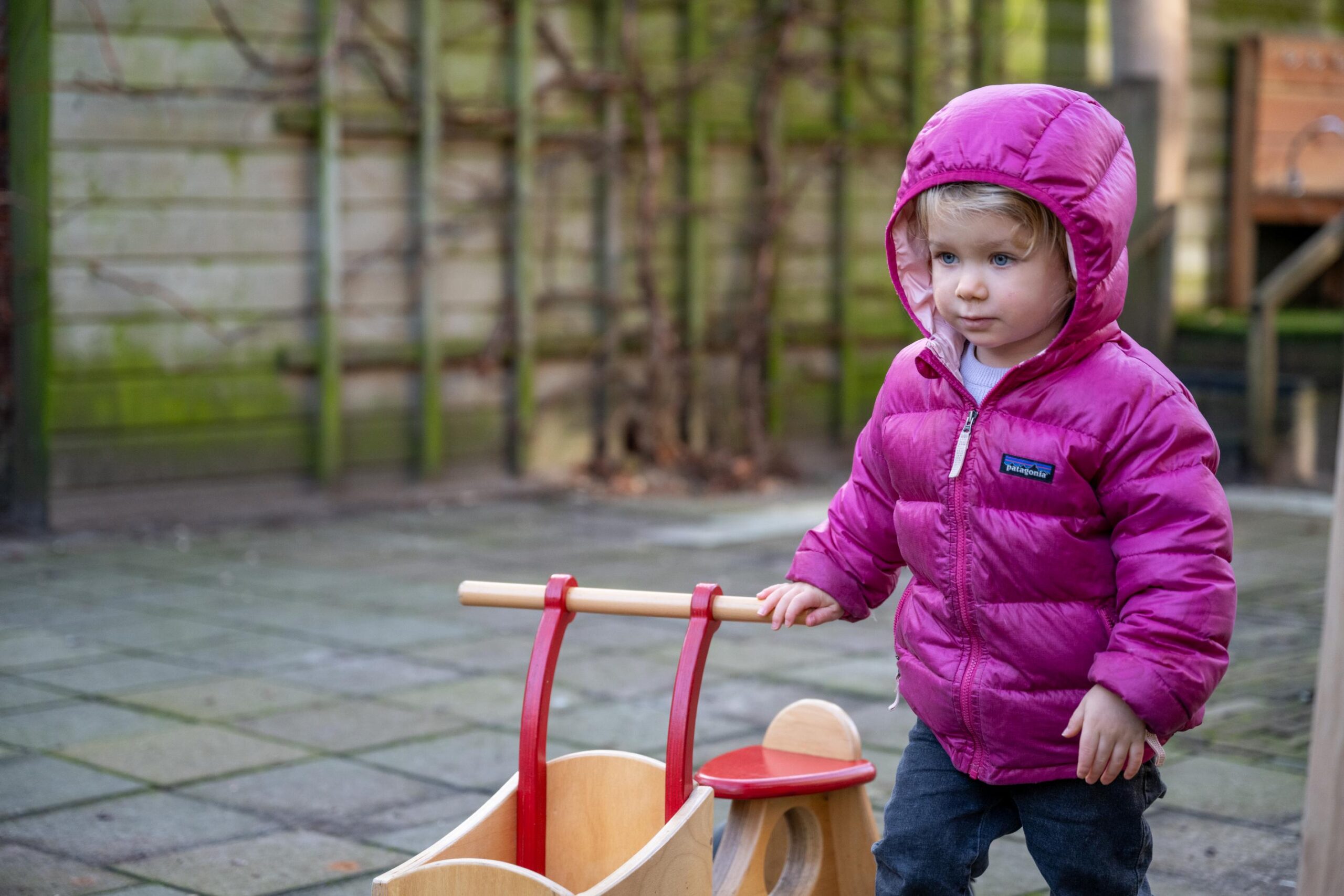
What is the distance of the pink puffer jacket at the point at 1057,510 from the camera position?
1996 mm

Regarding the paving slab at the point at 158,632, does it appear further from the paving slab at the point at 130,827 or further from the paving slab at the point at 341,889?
the paving slab at the point at 341,889

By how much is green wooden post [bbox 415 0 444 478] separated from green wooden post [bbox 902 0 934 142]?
307 centimetres

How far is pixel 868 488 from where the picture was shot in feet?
7.84

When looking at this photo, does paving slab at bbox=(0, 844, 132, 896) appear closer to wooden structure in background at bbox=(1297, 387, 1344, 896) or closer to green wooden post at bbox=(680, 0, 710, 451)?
wooden structure in background at bbox=(1297, 387, 1344, 896)

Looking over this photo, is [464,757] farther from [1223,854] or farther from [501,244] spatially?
[501,244]

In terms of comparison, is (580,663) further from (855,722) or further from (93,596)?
(93,596)

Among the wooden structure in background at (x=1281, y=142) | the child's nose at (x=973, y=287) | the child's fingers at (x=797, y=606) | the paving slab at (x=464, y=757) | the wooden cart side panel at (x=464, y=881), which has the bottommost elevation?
the paving slab at (x=464, y=757)

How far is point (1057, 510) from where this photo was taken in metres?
2.11

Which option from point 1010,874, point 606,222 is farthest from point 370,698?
point 606,222

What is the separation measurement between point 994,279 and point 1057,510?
0.31 metres

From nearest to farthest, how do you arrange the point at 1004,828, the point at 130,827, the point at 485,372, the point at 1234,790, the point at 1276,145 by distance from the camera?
the point at 1004,828, the point at 130,827, the point at 1234,790, the point at 485,372, the point at 1276,145

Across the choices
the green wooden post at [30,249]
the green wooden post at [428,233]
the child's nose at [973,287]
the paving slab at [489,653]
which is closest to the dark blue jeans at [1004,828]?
the child's nose at [973,287]

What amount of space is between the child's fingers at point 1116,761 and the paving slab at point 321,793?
174 centimetres

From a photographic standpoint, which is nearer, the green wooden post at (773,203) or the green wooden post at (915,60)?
the green wooden post at (773,203)
